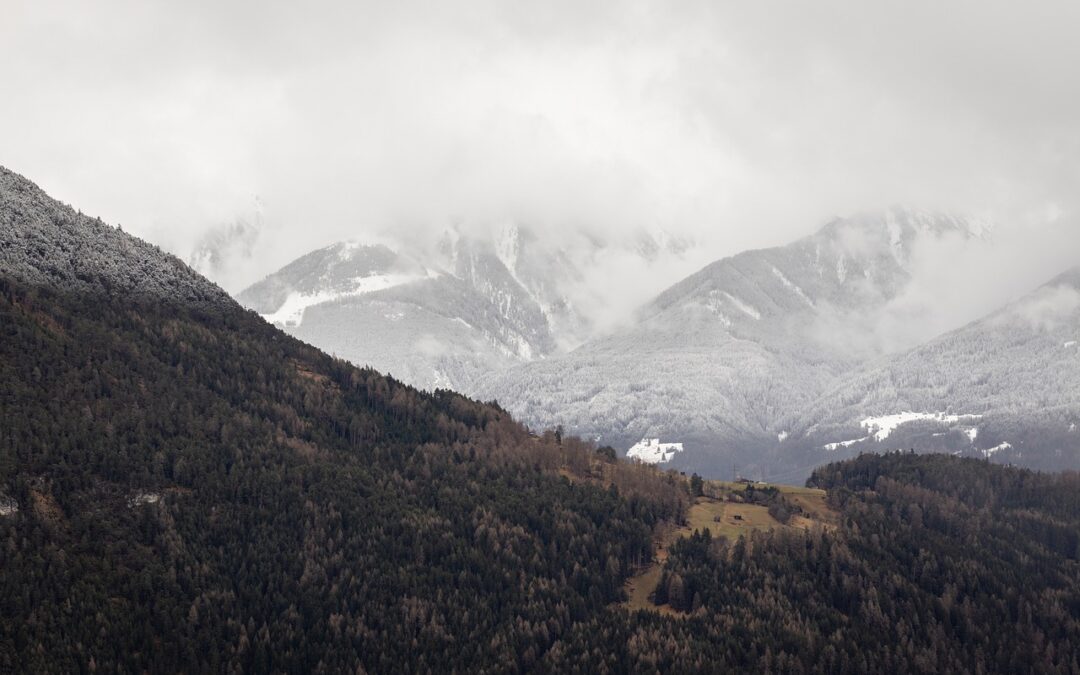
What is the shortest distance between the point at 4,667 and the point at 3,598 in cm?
1546

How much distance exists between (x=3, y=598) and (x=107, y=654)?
64.5 ft

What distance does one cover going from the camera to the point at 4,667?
187 metres

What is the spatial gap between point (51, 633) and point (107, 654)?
9.68 metres

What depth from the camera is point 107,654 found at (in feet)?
655

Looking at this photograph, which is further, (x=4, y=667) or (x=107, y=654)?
(x=107, y=654)

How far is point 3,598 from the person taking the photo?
7844 inches

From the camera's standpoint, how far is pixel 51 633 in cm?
19800

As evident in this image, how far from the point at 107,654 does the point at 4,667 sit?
16941 millimetres

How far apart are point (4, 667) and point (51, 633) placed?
11374mm
